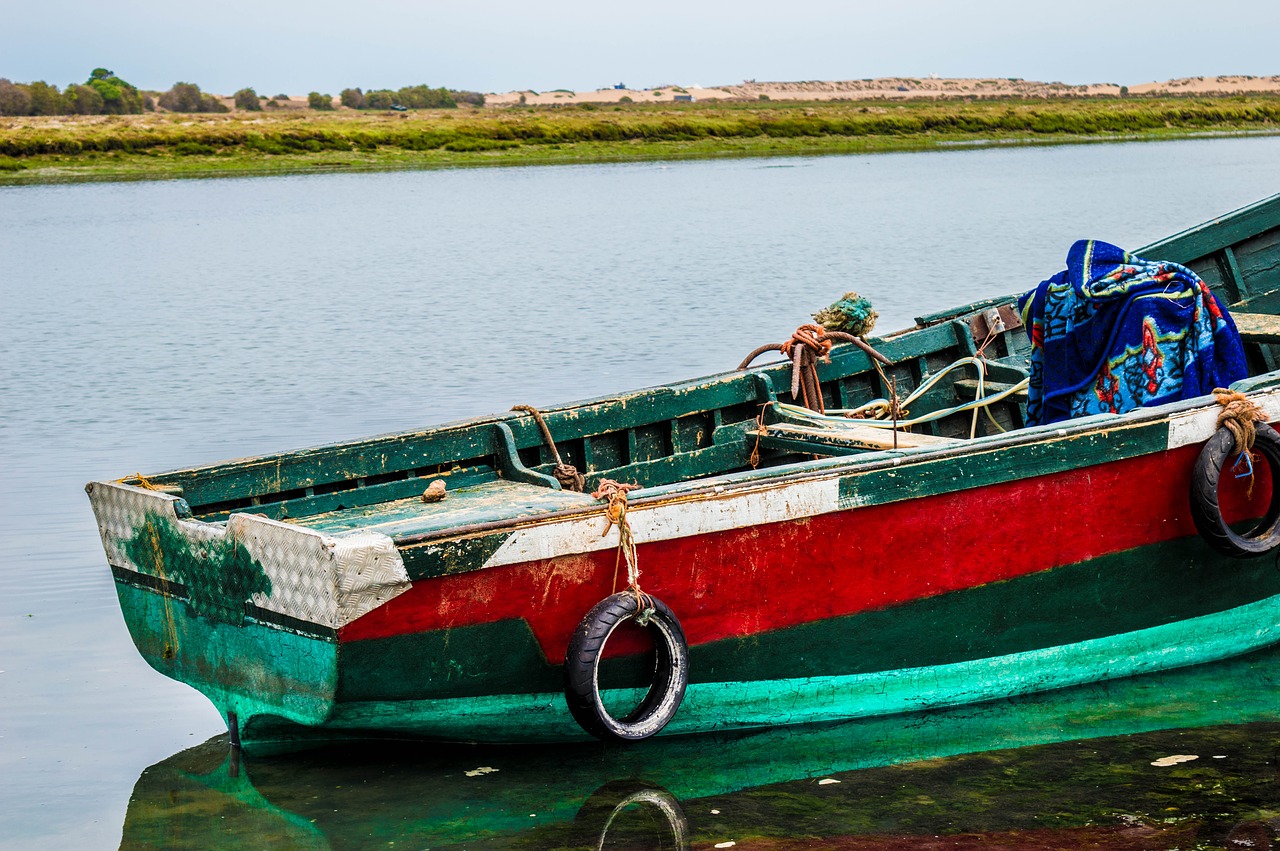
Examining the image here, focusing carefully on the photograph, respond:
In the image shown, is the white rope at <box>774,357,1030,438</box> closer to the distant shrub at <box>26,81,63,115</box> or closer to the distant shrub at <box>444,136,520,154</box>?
the distant shrub at <box>444,136,520,154</box>

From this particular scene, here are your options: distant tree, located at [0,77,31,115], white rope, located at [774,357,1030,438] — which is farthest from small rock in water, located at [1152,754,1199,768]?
distant tree, located at [0,77,31,115]

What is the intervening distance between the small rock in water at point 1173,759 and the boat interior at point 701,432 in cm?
152

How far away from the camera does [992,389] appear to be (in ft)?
27.2

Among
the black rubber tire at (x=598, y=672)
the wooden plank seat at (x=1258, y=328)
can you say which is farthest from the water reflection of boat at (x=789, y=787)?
the wooden plank seat at (x=1258, y=328)

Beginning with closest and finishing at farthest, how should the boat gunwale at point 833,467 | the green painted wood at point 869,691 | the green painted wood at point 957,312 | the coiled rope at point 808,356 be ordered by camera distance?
the boat gunwale at point 833,467, the green painted wood at point 869,691, the coiled rope at point 808,356, the green painted wood at point 957,312

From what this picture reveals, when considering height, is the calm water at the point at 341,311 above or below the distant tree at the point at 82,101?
below

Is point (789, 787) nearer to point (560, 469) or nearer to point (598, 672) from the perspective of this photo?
point (598, 672)

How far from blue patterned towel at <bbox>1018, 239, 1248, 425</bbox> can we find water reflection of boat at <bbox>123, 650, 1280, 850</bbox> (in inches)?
57.7

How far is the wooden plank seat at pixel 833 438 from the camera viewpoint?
6816 millimetres

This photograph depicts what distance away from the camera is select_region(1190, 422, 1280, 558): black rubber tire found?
600 centimetres

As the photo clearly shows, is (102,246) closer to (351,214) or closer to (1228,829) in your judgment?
(351,214)

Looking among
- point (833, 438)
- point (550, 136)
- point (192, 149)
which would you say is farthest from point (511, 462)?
point (550, 136)

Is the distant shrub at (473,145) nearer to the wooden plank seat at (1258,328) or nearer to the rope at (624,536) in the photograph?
the wooden plank seat at (1258,328)

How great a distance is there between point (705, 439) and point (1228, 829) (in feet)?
10.9
